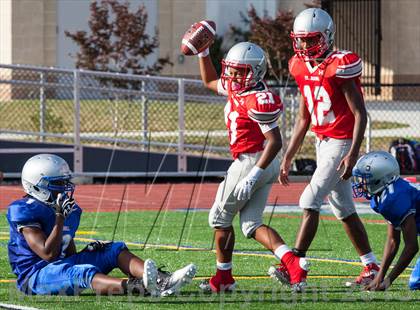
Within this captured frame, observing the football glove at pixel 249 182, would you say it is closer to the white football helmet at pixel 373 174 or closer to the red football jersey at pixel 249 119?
the red football jersey at pixel 249 119

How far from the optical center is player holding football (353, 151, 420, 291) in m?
8.38

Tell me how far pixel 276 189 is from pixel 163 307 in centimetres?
1081

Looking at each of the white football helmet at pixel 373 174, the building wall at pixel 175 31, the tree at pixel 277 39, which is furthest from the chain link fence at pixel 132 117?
the white football helmet at pixel 373 174

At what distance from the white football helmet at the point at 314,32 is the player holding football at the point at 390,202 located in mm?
923

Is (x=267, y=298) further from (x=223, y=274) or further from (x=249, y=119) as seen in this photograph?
(x=249, y=119)

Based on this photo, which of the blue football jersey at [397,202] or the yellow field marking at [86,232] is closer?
the blue football jersey at [397,202]

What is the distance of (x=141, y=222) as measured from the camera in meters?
14.3

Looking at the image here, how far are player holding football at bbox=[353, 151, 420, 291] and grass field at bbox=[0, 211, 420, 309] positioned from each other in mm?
243

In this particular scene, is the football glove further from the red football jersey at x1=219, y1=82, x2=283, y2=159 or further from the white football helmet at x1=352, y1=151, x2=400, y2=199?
the white football helmet at x1=352, y1=151, x2=400, y2=199

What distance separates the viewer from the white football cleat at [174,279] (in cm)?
793

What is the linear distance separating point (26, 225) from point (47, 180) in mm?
334

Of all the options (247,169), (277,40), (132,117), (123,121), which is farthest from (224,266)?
(277,40)

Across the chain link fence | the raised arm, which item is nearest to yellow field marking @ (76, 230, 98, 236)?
the raised arm

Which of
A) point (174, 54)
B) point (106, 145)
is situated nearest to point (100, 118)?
point (106, 145)
